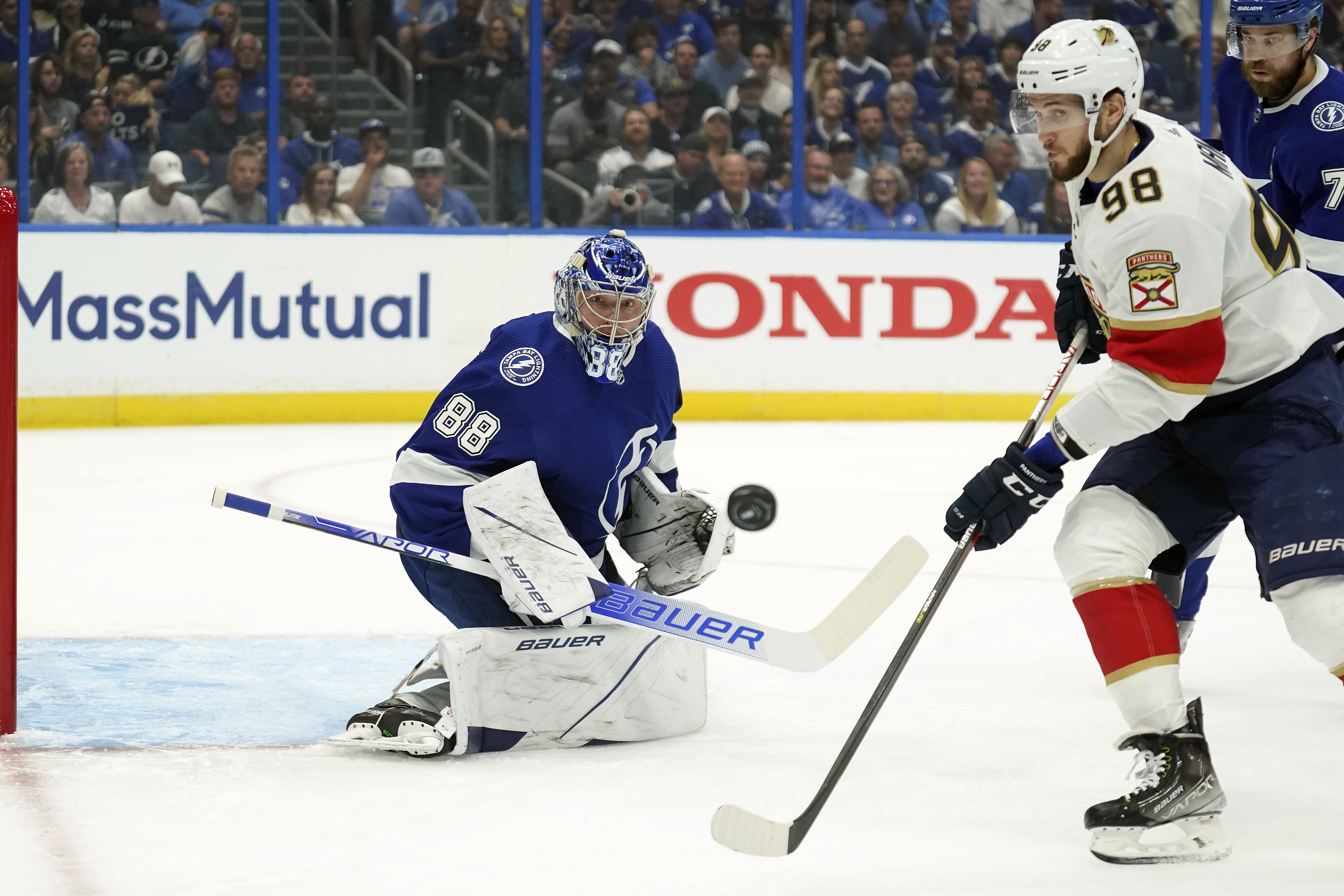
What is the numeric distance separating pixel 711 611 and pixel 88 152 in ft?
18.6

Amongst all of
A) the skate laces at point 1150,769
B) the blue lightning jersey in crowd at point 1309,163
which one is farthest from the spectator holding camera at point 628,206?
the skate laces at point 1150,769

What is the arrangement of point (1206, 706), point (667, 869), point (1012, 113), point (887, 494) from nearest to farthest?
Answer: point (667, 869) → point (1012, 113) → point (1206, 706) → point (887, 494)

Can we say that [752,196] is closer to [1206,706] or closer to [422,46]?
[422,46]

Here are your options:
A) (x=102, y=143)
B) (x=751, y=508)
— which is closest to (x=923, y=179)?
(x=102, y=143)

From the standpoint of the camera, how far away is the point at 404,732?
8.36 ft

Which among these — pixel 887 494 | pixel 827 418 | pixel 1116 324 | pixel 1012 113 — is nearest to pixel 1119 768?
pixel 1116 324

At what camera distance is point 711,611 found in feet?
8.52

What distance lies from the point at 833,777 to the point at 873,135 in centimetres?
636

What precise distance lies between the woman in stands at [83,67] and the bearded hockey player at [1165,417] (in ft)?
19.9

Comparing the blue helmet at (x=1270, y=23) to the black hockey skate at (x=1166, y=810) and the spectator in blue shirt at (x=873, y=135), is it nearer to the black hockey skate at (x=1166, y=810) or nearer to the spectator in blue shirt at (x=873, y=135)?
the black hockey skate at (x=1166, y=810)

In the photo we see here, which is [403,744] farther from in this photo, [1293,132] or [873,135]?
[873,135]

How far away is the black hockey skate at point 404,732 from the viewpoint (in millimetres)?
2541

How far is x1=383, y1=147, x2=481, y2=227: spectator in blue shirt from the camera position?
25.3ft

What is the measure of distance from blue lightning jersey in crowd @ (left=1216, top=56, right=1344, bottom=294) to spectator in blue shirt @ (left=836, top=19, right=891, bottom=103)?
16.9 ft
